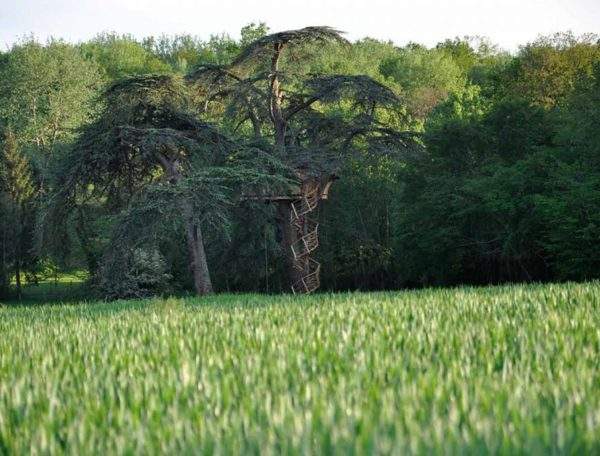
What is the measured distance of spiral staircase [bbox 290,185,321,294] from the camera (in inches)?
1339

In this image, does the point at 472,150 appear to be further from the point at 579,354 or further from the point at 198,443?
the point at 198,443

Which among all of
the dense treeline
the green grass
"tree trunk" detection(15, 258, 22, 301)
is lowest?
"tree trunk" detection(15, 258, 22, 301)

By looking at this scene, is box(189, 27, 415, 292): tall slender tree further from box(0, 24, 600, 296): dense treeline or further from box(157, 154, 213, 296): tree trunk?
box(157, 154, 213, 296): tree trunk

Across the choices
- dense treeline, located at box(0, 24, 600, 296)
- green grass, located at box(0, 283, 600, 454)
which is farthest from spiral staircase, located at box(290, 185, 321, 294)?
green grass, located at box(0, 283, 600, 454)

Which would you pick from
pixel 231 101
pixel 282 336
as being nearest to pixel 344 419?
pixel 282 336

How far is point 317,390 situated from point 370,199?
142 feet

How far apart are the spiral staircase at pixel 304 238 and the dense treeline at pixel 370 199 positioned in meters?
1.14

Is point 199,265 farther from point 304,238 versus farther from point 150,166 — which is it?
point 304,238

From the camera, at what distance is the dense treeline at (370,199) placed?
29.3 metres

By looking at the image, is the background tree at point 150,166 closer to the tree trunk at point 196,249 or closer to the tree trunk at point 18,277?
the tree trunk at point 196,249

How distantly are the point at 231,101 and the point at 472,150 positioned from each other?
440 inches

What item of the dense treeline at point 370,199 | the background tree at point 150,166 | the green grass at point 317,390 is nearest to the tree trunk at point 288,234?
the dense treeline at point 370,199

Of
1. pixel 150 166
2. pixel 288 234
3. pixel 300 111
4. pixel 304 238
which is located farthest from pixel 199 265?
pixel 300 111

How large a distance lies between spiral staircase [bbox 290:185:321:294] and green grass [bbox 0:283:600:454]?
24.4 metres
